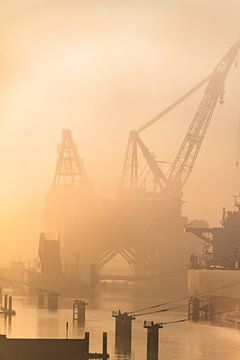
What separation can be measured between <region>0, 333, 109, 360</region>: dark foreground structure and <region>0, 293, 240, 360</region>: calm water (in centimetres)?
677

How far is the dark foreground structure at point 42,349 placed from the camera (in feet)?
167

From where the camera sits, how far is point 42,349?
51.4 meters

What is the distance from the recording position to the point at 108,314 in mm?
101125

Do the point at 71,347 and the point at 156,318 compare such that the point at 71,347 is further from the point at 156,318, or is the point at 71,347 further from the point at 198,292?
the point at 198,292

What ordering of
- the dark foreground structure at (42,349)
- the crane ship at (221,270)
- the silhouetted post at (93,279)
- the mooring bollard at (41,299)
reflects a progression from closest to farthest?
the dark foreground structure at (42,349), the crane ship at (221,270), the mooring bollard at (41,299), the silhouetted post at (93,279)

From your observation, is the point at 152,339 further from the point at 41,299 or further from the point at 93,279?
the point at 93,279

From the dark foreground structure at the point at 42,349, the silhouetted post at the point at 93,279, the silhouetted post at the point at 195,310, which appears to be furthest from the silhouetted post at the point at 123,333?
the silhouetted post at the point at 93,279

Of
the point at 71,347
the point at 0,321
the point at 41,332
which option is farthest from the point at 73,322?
the point at 71,347

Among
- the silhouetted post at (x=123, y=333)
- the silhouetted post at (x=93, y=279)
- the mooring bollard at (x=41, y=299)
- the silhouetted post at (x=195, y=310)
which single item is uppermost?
the silhouetted post at (x=93, y=279)

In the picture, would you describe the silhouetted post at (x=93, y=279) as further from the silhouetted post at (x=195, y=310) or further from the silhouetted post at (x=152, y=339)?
the silhouetted post at (x=152, y=339)

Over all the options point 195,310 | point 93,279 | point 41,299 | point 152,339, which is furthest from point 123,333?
point 93,279

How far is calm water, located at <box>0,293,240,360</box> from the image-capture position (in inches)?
2479

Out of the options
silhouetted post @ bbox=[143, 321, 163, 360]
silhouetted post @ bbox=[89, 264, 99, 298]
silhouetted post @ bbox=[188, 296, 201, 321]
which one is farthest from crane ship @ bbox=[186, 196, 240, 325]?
silhouetted post @ bbox=[89, 264, 99, 298]

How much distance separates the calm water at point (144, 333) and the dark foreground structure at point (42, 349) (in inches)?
267
